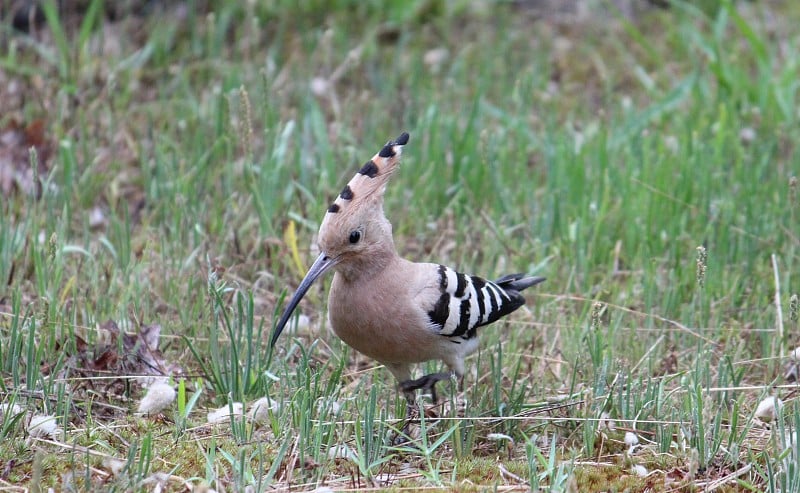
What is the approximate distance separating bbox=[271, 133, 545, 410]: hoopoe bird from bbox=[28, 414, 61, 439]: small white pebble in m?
0.62

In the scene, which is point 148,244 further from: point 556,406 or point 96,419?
point 556,406

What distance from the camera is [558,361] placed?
358 cm

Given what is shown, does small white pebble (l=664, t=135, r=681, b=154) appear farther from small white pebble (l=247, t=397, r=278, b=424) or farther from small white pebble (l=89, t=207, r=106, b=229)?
small white pebble (l=247, t=397, r=278, b=424)

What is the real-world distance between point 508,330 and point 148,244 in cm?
129

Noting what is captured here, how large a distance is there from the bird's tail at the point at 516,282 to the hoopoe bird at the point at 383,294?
293 millimetres

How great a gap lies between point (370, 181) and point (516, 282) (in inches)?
29.6

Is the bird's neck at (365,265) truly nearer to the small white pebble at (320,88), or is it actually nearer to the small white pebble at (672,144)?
the small white pebble at (672,144)

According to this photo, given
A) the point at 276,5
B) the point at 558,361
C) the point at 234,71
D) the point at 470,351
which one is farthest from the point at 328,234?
the point at 276,5

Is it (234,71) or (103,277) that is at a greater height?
(234,71)

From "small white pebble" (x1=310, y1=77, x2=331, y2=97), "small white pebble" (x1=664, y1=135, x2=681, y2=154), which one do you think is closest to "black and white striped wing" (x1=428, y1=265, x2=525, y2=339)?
"small white pebble" (x1=664, y1=135, x2=681, y2=154)

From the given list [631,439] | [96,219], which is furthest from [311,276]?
[96,219]

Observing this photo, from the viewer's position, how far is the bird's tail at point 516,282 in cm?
361

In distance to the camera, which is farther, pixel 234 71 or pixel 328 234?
pixel 234 71

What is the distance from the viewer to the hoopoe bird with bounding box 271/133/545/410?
10.2 ft
